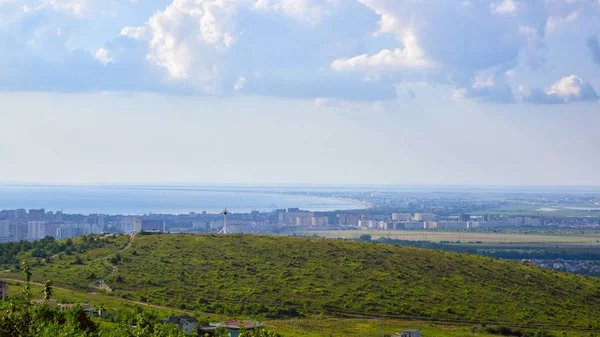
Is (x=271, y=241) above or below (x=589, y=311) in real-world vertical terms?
above

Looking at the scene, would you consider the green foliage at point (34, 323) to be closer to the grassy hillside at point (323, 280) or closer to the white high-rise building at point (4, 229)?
the grassy hillside at point (323, 280)

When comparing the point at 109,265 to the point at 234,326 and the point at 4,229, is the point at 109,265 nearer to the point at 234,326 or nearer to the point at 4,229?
the point at 234,326

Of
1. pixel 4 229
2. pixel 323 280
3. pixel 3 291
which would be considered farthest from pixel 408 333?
pixel 4 229

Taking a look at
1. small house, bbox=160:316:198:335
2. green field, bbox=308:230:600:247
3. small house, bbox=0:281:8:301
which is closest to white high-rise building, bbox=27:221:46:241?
→ green field, bbox=308:230:600:247

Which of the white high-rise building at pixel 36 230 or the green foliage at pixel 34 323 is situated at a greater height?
the green foliage at pixel 34 323

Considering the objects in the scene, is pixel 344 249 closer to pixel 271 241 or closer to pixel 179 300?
pixel 271 241

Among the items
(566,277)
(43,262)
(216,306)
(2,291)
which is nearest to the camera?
(2,291)

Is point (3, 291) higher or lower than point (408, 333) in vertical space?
higher

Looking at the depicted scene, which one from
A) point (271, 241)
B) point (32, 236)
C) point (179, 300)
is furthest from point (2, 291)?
point (32, 236)

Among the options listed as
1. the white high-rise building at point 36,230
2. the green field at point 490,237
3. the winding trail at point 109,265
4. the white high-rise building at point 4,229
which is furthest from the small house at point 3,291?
the white high-rise building at point 4,229
